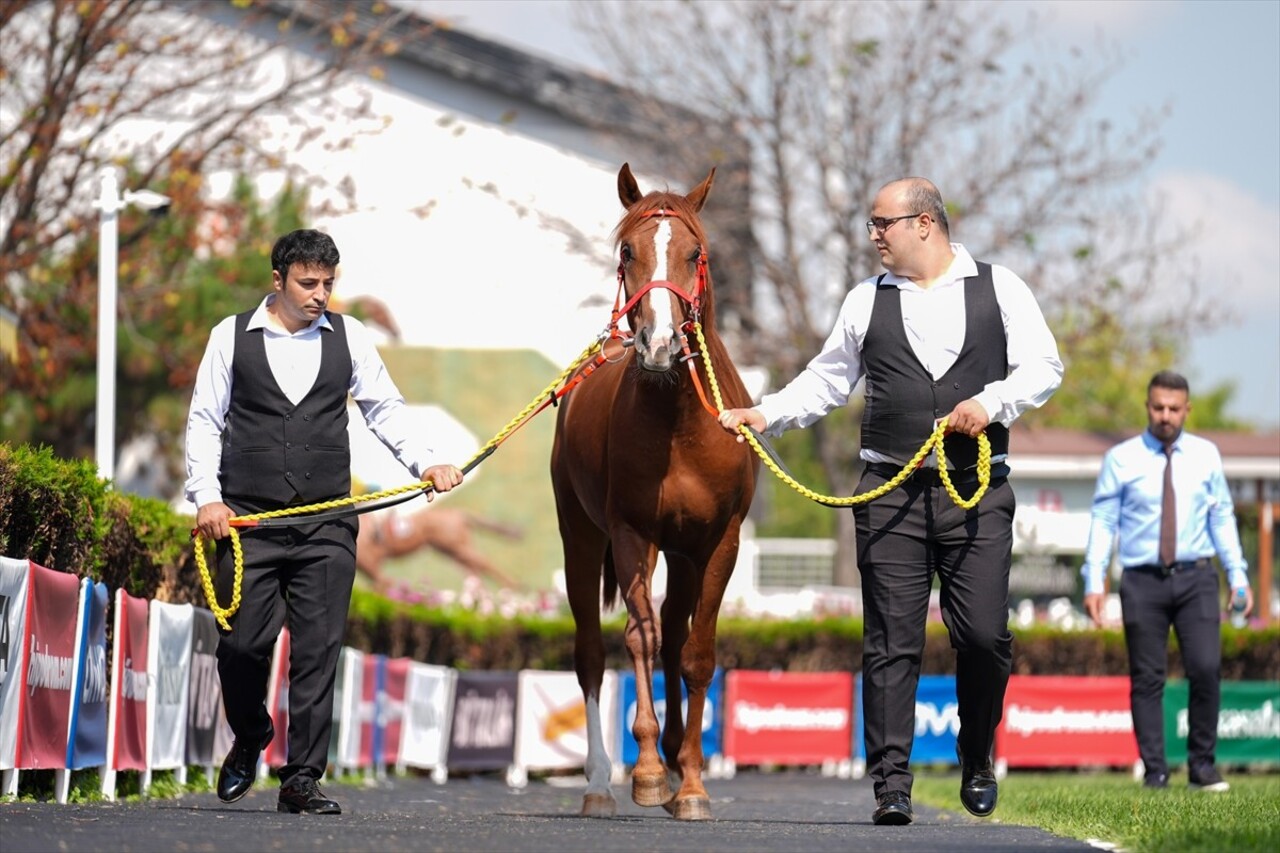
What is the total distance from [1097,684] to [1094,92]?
1232cm

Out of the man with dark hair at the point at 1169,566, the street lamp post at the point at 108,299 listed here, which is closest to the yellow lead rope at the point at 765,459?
the man with dark hair at the point at 1169,566

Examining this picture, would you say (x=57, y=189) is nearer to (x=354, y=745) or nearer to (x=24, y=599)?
(x=354, y=745)

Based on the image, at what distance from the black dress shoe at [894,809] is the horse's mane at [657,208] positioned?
240cm

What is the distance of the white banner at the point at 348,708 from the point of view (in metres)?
15.0

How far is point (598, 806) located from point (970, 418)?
9.02 ft

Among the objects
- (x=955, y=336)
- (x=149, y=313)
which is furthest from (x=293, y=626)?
(x=149, y=313)

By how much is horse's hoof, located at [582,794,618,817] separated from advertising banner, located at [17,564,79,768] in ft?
7.45

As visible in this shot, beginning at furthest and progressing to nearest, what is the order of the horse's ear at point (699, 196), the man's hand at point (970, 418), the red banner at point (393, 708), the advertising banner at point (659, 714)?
the advertising banner at point (659, 714) → the red banner at point (393, 708) → the horse's ear at point (699, 196) → the man's hand at point (970, 418)

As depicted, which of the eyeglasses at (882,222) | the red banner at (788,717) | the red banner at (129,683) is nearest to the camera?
the eyeglasses at (882,222)

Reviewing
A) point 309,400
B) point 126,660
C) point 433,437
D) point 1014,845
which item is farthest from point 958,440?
point 433,437

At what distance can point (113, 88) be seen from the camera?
19.7m

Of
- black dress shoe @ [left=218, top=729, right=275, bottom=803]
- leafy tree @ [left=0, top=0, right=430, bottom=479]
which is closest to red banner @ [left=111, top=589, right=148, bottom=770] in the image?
black dress shoe @ [left=218, top=729, right=275, bottom=803]

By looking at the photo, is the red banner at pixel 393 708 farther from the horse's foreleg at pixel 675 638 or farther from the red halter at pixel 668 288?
the red halter at pixel 668 288

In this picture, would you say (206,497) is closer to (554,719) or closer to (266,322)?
(266,322)
